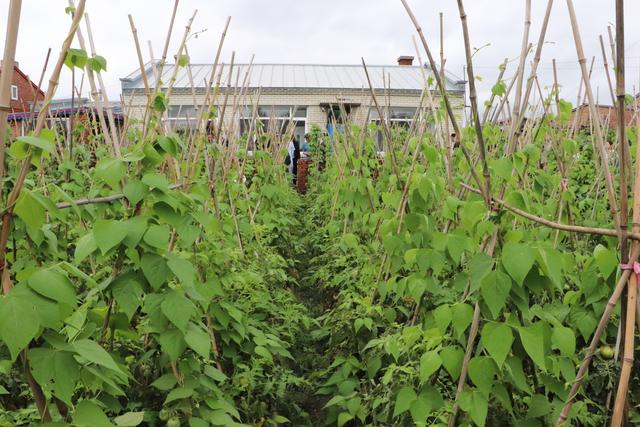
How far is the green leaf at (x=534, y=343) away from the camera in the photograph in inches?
62.7

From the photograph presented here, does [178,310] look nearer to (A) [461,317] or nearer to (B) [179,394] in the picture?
(B) [179,394]

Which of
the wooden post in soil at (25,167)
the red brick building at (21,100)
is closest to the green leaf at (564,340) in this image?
the wooden post in soil at (25,167)

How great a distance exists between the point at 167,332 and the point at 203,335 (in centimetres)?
13

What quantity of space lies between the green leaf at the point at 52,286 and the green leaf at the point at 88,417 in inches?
13.1

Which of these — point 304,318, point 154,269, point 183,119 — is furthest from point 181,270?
point 183,119

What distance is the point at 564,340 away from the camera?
1627 mm

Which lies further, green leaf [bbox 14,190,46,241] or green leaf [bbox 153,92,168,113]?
green leaf [bbox 153,92,168,113]

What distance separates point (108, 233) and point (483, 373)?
4.05 ft

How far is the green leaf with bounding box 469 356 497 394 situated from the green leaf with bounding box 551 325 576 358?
21 cm

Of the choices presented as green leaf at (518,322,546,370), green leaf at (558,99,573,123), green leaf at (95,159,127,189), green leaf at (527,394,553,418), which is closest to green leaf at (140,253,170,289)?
green leaf at (95,159,127,189)

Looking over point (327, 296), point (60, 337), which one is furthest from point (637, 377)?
point (327, 296)

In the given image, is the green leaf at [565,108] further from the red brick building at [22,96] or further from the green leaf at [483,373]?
the red brick building at [22,96]

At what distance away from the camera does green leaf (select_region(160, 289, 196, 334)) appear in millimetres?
1644

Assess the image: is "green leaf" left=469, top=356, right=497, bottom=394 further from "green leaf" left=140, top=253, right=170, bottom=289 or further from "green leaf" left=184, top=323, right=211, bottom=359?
"green leaf" left=140, top=253, right=170, bottom=289
